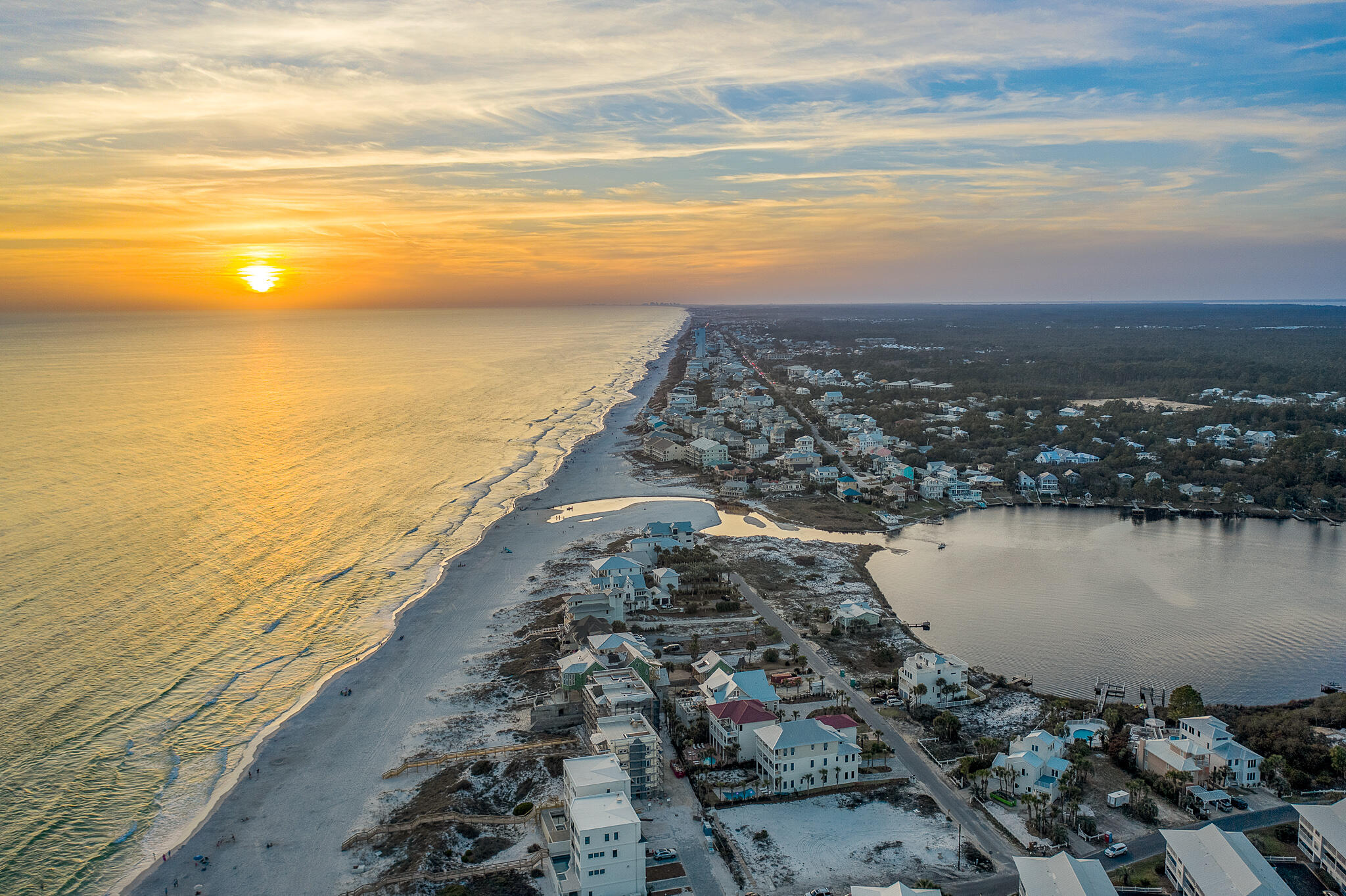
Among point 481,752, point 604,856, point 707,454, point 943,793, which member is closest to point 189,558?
point 481,752

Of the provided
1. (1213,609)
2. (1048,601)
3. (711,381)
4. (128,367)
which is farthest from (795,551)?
(128,367)

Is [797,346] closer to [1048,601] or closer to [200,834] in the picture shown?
[1048,601]

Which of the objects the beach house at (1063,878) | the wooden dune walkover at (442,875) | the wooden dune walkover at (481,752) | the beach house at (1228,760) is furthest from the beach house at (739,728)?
the beach house at (1228,760)

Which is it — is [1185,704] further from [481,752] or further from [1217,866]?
[481,752]

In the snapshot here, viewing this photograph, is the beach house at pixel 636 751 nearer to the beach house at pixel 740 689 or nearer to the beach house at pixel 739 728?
the beach house at pixel 739 728

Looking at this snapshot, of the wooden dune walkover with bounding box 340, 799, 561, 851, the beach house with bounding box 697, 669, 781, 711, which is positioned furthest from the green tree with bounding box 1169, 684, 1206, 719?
the wooden dune walkover with bounding box 340, 799, 561, 851

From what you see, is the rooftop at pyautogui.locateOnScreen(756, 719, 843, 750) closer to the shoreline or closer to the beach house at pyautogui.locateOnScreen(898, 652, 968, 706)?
the beach house at pyautogui.locateOnScreen(898, 652, 968, 706)

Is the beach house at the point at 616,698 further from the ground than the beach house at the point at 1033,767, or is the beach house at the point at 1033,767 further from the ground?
the beach house at the point at 616,698
